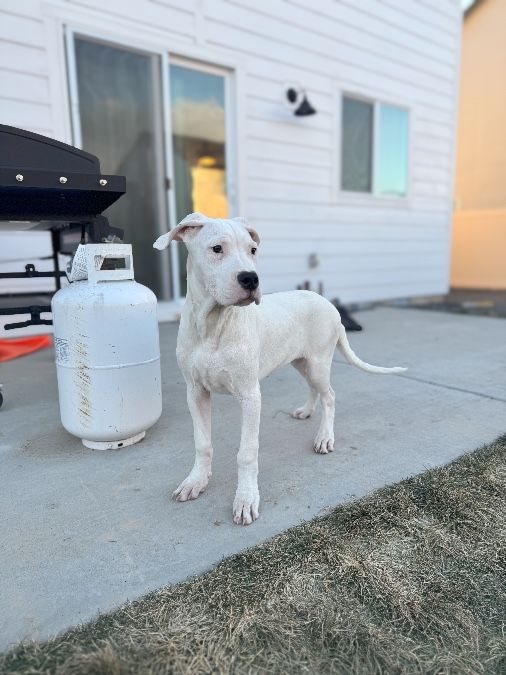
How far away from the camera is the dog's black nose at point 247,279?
1496mm

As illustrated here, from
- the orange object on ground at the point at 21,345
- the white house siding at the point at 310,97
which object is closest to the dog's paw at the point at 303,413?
the orange object on ground at the point at 21,345

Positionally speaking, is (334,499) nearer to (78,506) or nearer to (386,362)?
(78,506)

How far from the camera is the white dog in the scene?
1.57 metres

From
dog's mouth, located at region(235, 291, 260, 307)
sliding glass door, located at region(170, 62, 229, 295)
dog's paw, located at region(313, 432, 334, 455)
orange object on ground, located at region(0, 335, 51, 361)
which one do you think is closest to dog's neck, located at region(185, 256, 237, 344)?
dog's mouth, located at region(235, 291, 260, 307)

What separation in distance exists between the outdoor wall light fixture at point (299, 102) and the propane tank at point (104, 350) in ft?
13.8

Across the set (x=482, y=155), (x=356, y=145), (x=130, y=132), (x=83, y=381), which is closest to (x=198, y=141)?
(x=130, y=132)

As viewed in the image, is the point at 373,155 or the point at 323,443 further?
the point at 373,155

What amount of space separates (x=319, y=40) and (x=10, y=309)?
5244mm

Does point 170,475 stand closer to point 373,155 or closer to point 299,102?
point 299,102

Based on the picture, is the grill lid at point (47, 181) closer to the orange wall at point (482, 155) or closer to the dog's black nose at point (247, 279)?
the dog's black nose at point (247, 279)

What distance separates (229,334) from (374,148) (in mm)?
6053

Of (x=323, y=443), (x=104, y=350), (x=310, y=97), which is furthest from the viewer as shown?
(x=310, y=97)

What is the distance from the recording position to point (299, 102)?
→ 571 centimetres

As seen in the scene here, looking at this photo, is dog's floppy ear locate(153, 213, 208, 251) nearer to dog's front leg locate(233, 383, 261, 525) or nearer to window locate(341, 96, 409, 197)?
dog's front leg locate(233, 383, 261, 525)
